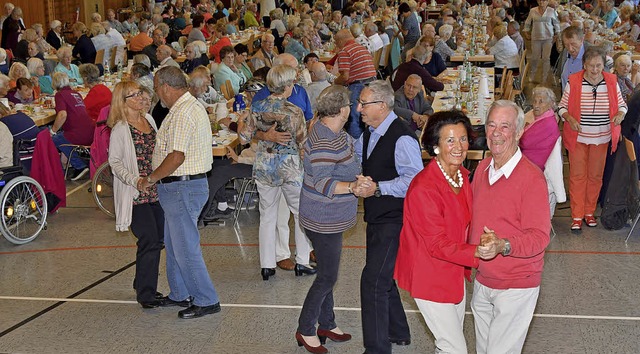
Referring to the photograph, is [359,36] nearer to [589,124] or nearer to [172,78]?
[589,124]

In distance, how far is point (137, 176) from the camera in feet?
18.5

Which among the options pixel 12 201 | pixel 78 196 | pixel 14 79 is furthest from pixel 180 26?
pixel 12 201

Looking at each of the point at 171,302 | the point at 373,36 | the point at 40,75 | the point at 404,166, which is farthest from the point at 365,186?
the point at 373,36

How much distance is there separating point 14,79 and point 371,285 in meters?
7.48

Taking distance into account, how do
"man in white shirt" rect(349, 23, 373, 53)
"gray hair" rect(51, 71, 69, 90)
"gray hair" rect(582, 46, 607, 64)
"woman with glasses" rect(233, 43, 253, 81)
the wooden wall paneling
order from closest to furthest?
"gray hair" rect(582, 46, 607, 64), "gray hair" rect(51, 71, 69, 90), "woman with glasses" rect(233, 43, 253, 81), "man in white shirt" rect(349, 23, 373, 53), the wooden wall paneling

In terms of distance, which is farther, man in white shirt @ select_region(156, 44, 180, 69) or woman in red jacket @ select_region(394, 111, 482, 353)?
man in white shirt @ select_region(156, 44, 180, 69)

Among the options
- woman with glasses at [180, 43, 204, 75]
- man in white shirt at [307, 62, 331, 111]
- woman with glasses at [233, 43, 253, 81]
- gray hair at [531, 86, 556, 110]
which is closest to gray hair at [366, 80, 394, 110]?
gray hair at [531, 86, 556, 110]

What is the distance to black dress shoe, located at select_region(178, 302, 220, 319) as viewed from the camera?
5840mm

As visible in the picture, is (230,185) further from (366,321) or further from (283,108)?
(366,321)

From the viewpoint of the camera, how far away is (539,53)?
51.9 feet

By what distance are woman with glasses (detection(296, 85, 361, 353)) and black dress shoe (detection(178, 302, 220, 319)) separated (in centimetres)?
116

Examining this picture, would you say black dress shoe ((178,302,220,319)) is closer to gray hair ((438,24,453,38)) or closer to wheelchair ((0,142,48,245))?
wheelchair ((0,142,48,245))

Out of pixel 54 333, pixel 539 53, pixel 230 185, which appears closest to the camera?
pixel 54 333

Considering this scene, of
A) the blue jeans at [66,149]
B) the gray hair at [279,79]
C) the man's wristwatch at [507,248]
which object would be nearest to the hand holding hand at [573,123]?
the gray hair at [279,79]
